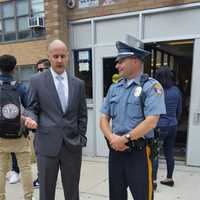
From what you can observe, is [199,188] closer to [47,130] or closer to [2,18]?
[47,130]

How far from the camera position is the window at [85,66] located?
5.81 meters

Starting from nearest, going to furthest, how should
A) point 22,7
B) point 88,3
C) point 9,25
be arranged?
point 88,3 < point 22,7 < point 9,25

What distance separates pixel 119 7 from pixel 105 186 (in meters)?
2.98

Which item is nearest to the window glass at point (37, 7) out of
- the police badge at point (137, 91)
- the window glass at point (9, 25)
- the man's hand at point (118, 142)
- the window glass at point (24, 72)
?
the window glass at point (9, 25)

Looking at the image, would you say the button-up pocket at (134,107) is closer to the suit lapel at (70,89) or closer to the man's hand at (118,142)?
the man's hand at (118,142)

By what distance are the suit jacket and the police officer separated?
0.33 meters

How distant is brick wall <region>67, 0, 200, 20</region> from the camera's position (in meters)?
4.88

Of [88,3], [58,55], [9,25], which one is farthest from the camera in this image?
[9,25]

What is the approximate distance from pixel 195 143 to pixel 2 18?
9.89 meters

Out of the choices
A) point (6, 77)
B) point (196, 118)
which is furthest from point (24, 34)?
point (6, 77)

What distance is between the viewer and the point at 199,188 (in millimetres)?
4121

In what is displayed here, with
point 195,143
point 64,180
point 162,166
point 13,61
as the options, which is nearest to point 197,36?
point 195,143

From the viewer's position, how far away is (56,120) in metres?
2.62

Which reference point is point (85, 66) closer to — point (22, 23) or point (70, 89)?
point (70, 89)
